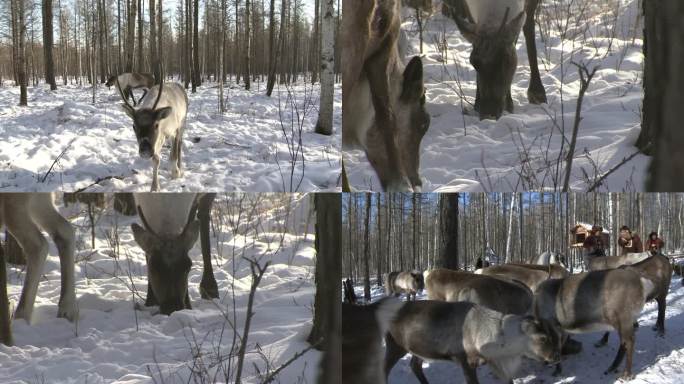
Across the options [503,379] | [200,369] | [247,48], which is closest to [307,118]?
[247,48]

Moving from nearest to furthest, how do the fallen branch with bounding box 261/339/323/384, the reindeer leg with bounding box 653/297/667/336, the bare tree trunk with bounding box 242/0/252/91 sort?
the reindeer leg with bounding box 653/297/667/336, the fallen branch with bounding box 261/339/323/384, the bare tree trunk with bounding box 242/0/252/91

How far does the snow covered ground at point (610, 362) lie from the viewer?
1.82m

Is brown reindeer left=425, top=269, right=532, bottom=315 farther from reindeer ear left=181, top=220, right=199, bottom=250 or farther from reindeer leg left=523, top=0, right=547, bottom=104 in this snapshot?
reindeer ear left=181, top=220, right=199, bottom=250

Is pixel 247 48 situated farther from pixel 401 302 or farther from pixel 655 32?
pixel 655 32

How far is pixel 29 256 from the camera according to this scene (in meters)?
1.99

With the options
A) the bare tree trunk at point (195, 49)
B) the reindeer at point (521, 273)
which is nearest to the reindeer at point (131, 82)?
the bare tree trunk at point (195, 49)

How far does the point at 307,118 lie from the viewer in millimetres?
2152

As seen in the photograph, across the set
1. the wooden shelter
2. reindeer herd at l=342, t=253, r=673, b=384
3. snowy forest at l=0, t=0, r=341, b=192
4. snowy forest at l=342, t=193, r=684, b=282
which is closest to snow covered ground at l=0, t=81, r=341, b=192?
snowy forest at l=0, t=0, r=341, b=192

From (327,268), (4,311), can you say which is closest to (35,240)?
(4,311)

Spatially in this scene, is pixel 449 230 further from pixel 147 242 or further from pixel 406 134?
pixel 147 242

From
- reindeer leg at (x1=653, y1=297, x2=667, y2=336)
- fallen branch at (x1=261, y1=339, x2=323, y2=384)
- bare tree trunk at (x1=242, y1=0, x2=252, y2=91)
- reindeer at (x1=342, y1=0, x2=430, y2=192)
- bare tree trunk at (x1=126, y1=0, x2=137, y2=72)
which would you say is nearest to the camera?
reindeer at (x1=342, y1=0, x2=430, y2=192)

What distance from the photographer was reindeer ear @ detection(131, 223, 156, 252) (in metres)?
2.02

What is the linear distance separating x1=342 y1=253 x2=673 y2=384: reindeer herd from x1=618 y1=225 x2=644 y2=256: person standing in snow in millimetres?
19

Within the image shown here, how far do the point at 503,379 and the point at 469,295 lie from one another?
242 millimetres
